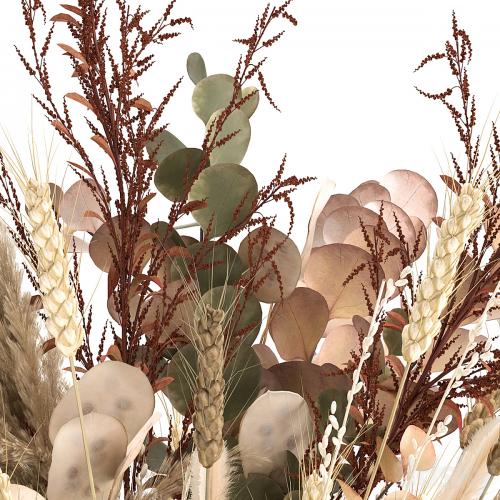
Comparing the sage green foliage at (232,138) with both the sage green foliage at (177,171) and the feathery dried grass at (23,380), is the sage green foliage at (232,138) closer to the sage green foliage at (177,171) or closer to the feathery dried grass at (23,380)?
the sage green foliage at (177,171)

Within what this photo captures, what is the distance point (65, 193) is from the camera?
68 centimetres

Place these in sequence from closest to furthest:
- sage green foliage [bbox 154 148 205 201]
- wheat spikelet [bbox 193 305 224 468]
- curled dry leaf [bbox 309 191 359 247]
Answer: wheat spikelet [bbox 193 305 224 468], sage green foliage [bbox 154 148 205 201], curled dry leaf [bbox 309 191 359 247]

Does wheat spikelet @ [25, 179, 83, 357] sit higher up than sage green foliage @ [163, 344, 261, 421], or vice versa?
wheat spikelet @ [25, 179, 83, 357]

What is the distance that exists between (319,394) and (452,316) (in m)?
0.11

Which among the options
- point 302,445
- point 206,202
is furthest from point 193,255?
point 302,445

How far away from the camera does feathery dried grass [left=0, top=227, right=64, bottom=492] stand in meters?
0.56

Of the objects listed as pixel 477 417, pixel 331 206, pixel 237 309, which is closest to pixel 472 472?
pixel 477 417

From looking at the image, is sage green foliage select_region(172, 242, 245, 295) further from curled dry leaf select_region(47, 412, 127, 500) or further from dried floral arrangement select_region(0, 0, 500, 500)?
curled dry leaf select_region(47, 412, 127, 500)

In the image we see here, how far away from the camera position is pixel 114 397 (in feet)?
1.71

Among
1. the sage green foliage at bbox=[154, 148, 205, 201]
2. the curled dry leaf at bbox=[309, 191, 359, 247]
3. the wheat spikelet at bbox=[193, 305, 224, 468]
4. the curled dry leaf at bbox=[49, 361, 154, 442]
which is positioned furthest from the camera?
the curled dry leaf at bbox=[309, 191, 359, 247]

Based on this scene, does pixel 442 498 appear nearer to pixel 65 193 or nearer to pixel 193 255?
pixel 193 255

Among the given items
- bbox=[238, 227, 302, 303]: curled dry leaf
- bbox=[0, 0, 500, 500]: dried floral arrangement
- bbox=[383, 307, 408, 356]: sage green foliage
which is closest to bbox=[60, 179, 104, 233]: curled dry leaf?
bbox=[0, 0, 500, 500]: dried floral arrangement

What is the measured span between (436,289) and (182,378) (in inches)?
8.5

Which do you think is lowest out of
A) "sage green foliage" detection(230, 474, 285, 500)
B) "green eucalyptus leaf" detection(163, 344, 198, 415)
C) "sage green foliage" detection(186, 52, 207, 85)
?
"sage green foliage" detection(230, 474, 285, 500)
